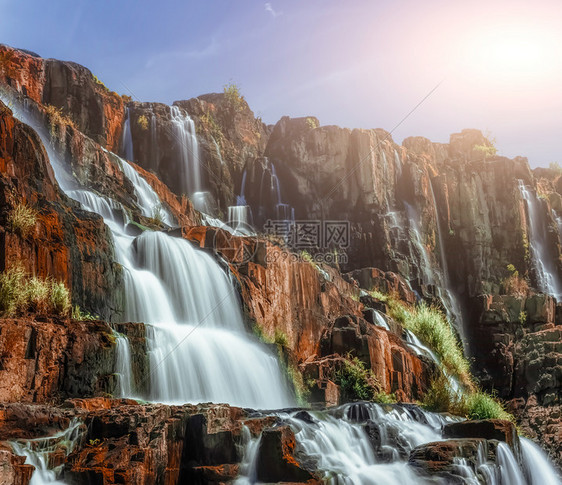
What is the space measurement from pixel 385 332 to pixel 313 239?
1863 centimetres

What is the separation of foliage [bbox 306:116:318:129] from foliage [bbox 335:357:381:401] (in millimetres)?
27373

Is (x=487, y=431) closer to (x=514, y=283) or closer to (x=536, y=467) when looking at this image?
(x=536, y=467)

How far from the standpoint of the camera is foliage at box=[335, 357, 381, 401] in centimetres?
1631

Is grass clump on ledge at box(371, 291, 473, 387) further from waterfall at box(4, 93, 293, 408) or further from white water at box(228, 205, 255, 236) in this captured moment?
white water at box(228, 205, 255, 236)

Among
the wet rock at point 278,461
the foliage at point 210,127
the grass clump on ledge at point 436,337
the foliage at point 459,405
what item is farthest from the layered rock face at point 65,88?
the wet rock at point 278,461

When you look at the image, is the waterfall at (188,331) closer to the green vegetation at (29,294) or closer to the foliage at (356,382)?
the green vegetation at (29,294)

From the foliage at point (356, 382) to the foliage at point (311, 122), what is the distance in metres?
27.4

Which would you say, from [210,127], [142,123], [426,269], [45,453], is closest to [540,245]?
[426,269]

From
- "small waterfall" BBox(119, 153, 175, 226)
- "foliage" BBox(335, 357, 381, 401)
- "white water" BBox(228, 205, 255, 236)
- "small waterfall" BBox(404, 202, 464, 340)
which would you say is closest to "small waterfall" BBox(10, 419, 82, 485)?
"foliage" BBox(335, 357, 381, 401)

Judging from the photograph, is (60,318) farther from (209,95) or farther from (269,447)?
(209,95)

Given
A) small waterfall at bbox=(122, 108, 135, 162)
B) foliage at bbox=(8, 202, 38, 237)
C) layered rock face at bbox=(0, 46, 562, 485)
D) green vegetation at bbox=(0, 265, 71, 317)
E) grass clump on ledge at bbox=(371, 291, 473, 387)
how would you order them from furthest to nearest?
small waterfall at bbox=(122, 108, 135, 162) → grass clump on ledge at bbox=(371, 291, 473, 387) → foliage at bbox=(8, 202, 38, 237) → green vegetation at bbox=(0, 265, 71, 317) → layered rock face at bbox=(0, 46, 562, 485)

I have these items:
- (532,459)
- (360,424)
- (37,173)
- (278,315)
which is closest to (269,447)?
(360,424)

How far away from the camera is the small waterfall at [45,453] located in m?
6.62

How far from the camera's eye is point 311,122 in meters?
42.3
